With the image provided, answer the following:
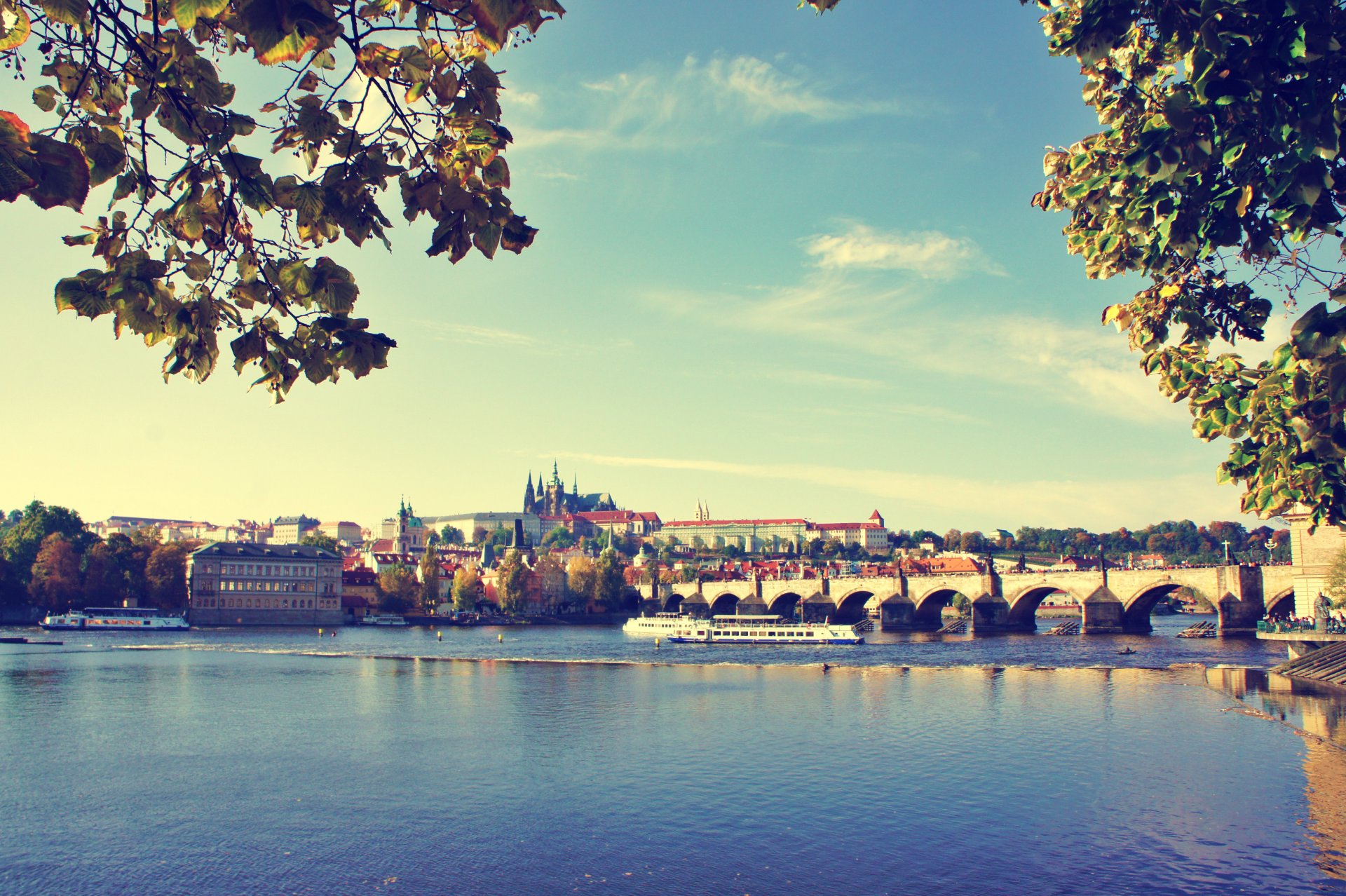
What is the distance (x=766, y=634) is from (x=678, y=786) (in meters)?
58.7

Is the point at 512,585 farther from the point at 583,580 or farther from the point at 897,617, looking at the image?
the point at 897,617

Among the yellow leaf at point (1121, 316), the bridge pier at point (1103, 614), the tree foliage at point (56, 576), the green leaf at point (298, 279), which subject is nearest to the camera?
the green leaf at point (298, 279)

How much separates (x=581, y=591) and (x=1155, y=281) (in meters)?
122

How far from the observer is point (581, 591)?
415ft

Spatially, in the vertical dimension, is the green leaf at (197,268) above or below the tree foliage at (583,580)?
above

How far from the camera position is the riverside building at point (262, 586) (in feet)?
325

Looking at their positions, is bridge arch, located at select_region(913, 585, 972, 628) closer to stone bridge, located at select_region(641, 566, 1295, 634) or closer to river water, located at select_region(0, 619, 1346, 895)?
stone bridge, located at select_region(641, 566, 1295, 634)

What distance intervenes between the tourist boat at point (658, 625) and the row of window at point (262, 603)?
38027mm

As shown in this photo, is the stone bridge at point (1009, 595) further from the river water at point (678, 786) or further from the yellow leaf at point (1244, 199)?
the yellow leaf at point (1244, 199)

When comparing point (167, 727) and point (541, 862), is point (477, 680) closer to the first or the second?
point (167, 727)

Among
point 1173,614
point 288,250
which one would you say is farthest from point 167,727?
point 1173,614

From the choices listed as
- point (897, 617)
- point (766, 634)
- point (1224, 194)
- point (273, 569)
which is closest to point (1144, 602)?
point (897, 617)

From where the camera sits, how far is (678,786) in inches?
914

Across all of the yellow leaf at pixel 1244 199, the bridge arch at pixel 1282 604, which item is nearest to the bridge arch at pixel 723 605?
the bridge arch at pixel 1282 604
